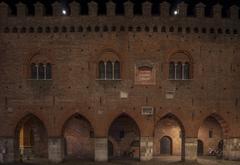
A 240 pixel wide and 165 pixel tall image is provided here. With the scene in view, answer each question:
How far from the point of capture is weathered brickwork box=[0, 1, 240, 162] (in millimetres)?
25188

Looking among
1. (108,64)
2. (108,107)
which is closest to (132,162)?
(108,107)

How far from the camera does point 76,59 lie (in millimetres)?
25344

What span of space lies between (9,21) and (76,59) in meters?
6.01

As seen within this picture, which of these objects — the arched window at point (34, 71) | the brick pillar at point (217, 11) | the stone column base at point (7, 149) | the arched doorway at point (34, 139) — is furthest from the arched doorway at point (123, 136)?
the brick pillar at point (217, 11)

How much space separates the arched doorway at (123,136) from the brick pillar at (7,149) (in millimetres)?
8399

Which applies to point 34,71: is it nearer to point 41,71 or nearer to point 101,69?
point 41,71

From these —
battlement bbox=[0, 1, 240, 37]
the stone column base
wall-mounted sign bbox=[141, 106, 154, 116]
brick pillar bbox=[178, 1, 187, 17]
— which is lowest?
the stone column base

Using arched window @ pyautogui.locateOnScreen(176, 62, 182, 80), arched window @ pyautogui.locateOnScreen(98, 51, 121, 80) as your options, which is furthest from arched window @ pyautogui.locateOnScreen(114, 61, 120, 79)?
arched window @ pyautogui.locateOnScreen(176, 62, 182, 80)

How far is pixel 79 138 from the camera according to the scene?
29.2 metres

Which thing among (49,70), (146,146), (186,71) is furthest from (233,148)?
(49,70)

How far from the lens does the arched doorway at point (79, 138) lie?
2898 cm

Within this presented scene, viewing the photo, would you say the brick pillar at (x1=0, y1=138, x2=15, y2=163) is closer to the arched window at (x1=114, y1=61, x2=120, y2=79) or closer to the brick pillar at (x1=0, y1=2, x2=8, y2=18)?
the arched window at (x1=114, y1=61, x2=120, y2=79)

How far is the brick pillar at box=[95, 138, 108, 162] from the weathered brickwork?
78 millimetres

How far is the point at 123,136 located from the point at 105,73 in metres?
6.98
